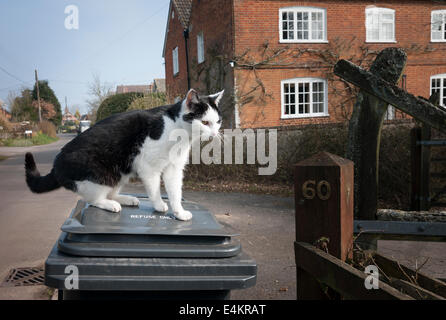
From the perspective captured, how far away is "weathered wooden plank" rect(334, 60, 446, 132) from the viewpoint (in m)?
2.24

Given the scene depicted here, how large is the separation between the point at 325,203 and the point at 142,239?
830mm

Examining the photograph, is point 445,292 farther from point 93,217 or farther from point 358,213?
point 93,217

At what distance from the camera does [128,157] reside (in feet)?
7.91

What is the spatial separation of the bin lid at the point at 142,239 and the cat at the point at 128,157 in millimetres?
281

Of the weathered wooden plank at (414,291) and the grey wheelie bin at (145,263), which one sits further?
the grey wheelie bin at (145,263)

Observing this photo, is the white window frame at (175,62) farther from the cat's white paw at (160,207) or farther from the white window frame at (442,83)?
the cat's white paw at (160,207)

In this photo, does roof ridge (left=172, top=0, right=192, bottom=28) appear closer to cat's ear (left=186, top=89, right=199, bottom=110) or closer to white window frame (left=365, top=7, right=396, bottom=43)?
white window frame (left=365, top=7, right=396, bottom=43)

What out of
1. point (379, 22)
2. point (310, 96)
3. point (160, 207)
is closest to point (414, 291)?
point (160, 207)

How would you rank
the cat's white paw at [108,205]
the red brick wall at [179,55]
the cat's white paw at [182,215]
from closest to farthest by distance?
the cat's white paw at [182,215]
the cat's white paw at [108,205]
the red brick wall at [179,55]

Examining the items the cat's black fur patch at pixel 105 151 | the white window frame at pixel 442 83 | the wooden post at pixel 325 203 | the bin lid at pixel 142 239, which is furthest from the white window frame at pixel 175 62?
the wooden post at pixel 325 203

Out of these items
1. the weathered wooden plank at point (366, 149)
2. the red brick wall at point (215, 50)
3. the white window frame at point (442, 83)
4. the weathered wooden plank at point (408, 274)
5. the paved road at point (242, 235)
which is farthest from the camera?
the white window frame at point (442, 83)

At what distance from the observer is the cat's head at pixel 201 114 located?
252cm

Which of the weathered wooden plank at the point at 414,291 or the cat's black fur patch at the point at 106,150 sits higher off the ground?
the cat's black fur patch at the point at 106,150

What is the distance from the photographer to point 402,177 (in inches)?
300
